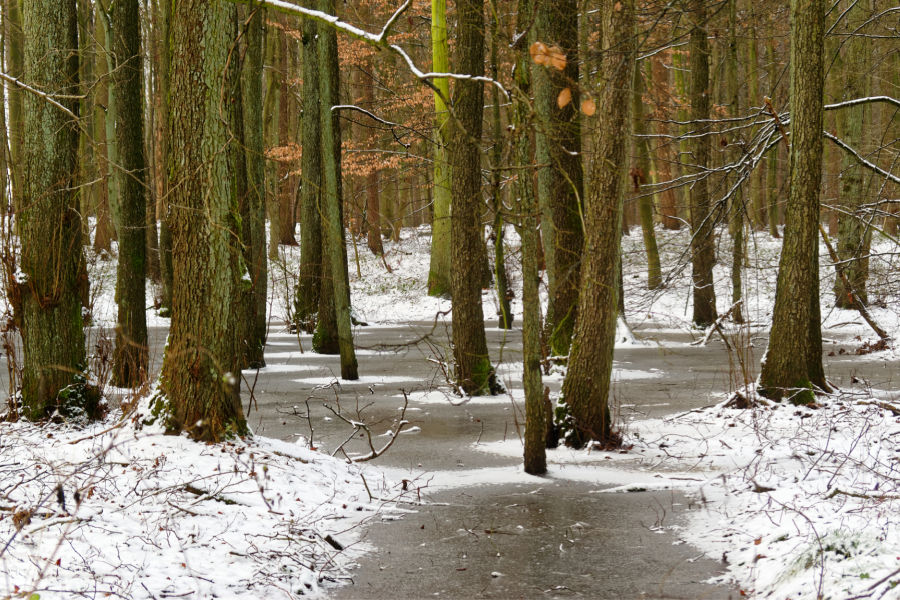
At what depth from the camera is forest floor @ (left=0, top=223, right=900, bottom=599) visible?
4961mm

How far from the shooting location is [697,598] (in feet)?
17.1

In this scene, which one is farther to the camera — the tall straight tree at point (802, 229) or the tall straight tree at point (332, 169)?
the tall straight tree at point (332, 169)

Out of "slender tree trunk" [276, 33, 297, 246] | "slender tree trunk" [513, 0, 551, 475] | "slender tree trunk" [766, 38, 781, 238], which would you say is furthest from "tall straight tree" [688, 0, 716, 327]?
"slender tree trunk" [276, 33, 297, 246]

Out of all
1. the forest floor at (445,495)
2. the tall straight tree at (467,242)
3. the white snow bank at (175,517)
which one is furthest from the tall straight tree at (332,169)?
the white snow bank at (175,517)

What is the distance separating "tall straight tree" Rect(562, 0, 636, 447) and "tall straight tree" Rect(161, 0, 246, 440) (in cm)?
364

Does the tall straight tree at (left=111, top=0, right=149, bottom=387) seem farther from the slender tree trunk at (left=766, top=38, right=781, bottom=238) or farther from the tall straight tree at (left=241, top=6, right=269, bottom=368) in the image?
the slender tree trunk at (left=766, top=38, right=781, bottom=238)

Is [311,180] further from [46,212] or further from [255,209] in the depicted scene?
[46,212]

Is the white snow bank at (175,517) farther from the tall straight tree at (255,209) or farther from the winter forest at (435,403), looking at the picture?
the tall straight tree at (255,209)

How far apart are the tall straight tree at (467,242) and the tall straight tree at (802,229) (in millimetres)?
4166

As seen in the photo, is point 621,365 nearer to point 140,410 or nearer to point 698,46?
point 698,46

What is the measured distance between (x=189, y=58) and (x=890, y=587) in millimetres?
6631

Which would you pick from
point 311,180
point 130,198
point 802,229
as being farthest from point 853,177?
point 130,198

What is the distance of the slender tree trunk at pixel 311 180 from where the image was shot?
16219mm

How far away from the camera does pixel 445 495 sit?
7.77 m
